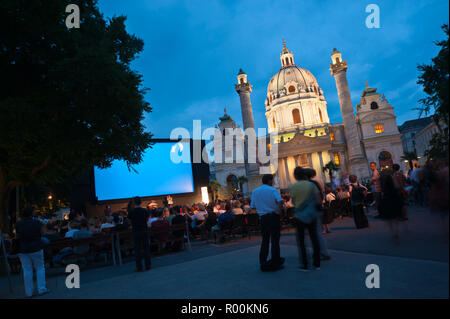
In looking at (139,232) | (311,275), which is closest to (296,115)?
(139,232)

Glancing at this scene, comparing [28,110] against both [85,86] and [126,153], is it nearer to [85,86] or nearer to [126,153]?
[85,86]

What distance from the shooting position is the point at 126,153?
11625 millimetres

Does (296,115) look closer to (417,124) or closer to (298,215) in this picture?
(417,124)

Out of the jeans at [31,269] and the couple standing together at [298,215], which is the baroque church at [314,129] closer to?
the couple standing together at [298,215]

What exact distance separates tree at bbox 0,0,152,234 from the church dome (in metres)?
72.5

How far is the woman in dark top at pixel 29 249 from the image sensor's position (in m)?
6.18

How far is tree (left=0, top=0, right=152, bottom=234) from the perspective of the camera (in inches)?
339

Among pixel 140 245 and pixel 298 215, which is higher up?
pixel 298 215

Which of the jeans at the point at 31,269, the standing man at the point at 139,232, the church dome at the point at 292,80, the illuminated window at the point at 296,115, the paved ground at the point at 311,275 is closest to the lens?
the paved ground at the point at 311,275

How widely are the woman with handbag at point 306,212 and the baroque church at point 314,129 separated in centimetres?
3795

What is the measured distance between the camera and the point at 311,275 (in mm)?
5078

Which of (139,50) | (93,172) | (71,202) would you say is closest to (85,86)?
(139,50)

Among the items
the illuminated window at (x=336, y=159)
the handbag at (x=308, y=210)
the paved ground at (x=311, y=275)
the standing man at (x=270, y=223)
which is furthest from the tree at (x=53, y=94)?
the illuminated window at (x=336, y=159)

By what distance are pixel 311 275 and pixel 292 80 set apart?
78.7 metres
